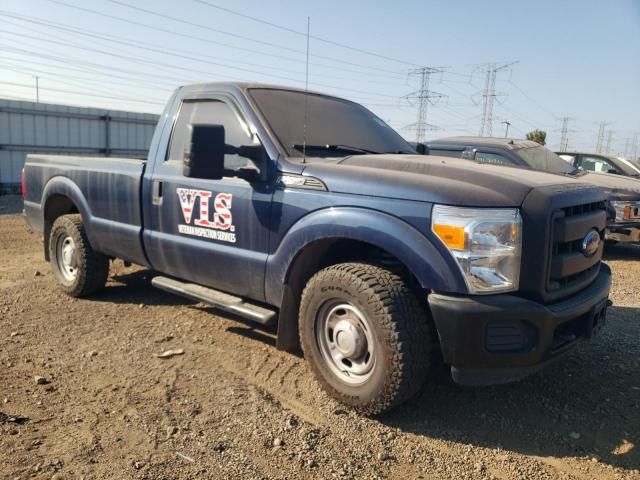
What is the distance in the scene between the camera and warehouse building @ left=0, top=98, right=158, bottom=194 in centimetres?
1448

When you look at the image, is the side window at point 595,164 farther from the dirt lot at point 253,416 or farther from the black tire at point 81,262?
the black tire at point 81,262

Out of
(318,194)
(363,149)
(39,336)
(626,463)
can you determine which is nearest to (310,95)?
(363,149)

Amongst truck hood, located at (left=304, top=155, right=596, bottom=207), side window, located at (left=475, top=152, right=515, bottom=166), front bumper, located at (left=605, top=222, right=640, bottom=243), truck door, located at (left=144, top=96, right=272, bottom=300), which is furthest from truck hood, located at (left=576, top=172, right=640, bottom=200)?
truck door, located at (left=144, top=96, right=272, bottom=300)

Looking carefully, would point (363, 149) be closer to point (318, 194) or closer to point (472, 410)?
point (318, 194)

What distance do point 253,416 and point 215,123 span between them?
2.24 metres

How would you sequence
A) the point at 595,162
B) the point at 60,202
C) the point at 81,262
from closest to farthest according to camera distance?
1. the point at 81,262
2. the point at 60,202
3. the point at 595,162

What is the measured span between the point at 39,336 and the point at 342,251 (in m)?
2.65

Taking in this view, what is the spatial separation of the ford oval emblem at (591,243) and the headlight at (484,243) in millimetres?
660

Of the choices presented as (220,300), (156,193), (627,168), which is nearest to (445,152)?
(627,168)

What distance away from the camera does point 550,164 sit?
848cm

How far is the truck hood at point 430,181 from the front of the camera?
2887 millimetres

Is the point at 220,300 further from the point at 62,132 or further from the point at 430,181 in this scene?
the point at 62,132

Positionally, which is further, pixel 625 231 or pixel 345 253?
pixel 625 231

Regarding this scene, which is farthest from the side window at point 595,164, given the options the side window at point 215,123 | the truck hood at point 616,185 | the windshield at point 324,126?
the side window at point 215,123
